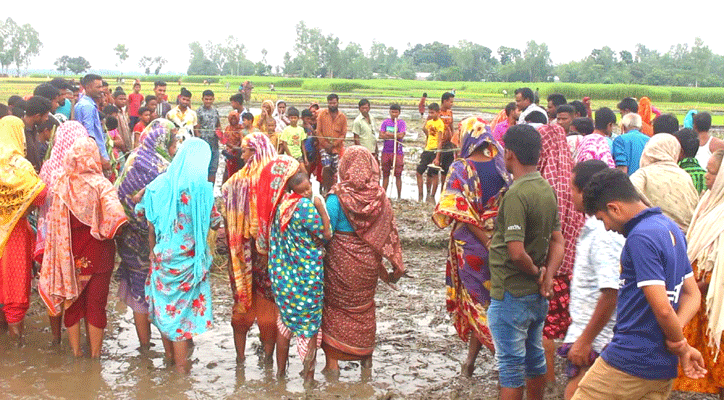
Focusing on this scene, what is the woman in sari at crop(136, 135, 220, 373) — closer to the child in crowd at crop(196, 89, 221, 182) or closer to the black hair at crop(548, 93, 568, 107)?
the black hair at crop(548, 93, 568, 107)

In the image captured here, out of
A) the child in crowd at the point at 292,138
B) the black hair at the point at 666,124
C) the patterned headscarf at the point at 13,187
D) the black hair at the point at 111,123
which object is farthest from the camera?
the child in crowd at the point at 292,138

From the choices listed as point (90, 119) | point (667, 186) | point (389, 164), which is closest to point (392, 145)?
point (389, 164)

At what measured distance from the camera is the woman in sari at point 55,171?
567 cm

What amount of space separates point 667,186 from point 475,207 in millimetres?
1369

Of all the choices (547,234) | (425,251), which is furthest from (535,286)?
(425,251)

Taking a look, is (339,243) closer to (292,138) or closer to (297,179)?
(297,179)

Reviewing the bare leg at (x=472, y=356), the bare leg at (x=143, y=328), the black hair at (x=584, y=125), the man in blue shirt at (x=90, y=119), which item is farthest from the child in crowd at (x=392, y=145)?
the bare leg at (x=472, y=356)

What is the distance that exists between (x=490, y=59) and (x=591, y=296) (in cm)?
11127

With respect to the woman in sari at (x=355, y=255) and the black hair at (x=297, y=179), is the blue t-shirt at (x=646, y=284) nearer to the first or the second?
the woman in sari at (x=355, y=255)

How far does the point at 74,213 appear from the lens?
17.9 ft

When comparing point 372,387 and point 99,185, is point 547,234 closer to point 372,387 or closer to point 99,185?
point 372,387

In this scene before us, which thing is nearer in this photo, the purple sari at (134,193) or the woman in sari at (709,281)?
the woman in sari at (709,281)

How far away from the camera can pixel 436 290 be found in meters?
7.46

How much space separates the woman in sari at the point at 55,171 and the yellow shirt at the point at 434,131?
23.4 ft
